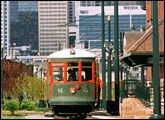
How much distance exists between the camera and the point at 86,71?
23.2 m

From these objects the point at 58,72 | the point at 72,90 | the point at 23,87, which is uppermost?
the point at 58,72

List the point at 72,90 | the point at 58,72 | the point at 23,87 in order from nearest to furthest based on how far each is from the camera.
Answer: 1. the point at 72,90
2. the point at 58,72
3. the point at 23,87

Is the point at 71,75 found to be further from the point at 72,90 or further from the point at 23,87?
the point at 23,87

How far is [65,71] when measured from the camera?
75.8 feet

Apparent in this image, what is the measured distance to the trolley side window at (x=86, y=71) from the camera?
23.1 m

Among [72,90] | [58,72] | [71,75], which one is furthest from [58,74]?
[72,90]

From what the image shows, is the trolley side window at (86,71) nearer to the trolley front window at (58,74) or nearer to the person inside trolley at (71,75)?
the person inside trolley at (71,75)

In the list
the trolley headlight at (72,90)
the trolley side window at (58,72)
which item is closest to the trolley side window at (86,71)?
the trolley headlight at (72,90)

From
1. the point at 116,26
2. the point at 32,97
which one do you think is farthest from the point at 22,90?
the point at 116,26

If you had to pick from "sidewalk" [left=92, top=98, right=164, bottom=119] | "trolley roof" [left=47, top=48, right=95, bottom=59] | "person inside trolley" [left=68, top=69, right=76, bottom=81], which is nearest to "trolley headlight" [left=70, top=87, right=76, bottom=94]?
"person inside trolley" [left=68, top=69, right=76, bottom=81]

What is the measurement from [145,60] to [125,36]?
2.90 meters

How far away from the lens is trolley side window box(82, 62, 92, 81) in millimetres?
23083

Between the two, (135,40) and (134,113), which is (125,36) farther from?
(134,113)

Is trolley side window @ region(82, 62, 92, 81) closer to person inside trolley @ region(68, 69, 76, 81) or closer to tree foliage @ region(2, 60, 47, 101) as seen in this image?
person inside trolley @ region(68, 69, 76, 81)
